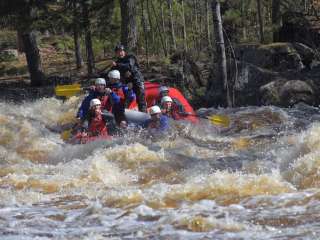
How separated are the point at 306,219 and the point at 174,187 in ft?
6.68

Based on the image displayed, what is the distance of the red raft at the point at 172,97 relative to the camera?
12.4 m

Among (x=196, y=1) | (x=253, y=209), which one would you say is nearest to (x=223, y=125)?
(x=253, y=209)

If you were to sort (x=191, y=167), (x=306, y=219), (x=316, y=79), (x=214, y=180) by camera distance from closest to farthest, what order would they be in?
→ (x=306, y=219)
(x=214, y=180)
(x=191, y=167)
(x=316, y=79)

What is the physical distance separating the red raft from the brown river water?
0.32 metres

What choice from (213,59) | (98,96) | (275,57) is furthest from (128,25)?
(98,96)

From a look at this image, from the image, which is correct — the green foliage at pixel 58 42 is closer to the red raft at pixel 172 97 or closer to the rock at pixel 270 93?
the rock at pixel 270 93

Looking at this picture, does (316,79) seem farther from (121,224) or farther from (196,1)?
(196,1)

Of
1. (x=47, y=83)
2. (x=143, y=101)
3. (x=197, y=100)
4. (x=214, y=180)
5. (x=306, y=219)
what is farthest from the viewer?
(x=47, y=83)

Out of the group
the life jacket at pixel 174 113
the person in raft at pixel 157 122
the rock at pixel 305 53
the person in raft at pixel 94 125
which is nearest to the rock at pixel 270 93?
the rock at pixel 305 53

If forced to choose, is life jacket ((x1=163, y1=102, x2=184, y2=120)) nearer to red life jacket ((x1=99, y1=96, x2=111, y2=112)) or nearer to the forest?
red life jacket ((x1=99, y1=96, x2=111, y2=112))

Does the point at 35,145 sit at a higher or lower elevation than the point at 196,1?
lower

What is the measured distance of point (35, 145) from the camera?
11641 mm

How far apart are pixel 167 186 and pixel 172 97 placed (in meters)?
5.32

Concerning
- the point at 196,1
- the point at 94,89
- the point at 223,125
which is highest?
the point at 196,1
